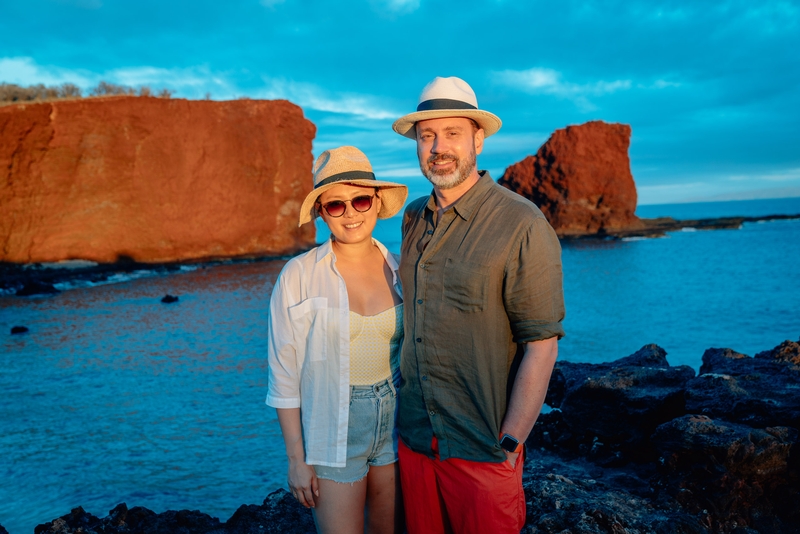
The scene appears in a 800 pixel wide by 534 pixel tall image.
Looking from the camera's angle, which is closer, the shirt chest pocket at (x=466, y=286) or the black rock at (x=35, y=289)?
the shirt chest pocket at (x=466, y=286)

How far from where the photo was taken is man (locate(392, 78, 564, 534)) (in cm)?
236

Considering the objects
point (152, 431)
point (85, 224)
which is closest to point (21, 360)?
point (152, 431)

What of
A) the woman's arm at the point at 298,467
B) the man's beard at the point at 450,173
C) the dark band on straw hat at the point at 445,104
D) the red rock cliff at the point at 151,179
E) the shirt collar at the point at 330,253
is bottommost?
the woman's arm at the point at 298,467

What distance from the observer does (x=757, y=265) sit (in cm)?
3069

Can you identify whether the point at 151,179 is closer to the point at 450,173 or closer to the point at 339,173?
the point at 339,173

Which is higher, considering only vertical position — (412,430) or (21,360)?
(412,430)

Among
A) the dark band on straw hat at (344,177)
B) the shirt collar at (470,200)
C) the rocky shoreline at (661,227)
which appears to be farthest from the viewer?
the rocky shoreline at (661,227)

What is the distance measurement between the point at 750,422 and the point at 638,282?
78.3 feet

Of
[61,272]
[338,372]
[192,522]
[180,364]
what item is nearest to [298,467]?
[338,372]

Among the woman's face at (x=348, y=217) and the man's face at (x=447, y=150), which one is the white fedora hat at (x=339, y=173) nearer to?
the woman's face at (x=348, y=217)

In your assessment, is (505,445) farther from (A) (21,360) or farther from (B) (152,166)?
(B) (152,166)

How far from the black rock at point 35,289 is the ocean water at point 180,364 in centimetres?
69

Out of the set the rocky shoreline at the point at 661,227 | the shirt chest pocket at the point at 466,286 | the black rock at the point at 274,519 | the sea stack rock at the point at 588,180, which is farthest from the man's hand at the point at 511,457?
the sea stack rock at the point at 588,180

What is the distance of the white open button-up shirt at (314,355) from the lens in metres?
2.52
